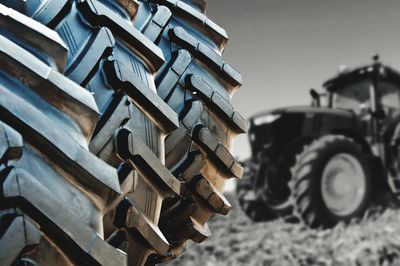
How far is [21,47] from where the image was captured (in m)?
0.81

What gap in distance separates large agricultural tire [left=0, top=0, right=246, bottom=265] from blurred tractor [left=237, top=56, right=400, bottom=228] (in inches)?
225

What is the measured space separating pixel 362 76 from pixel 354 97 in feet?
1.20

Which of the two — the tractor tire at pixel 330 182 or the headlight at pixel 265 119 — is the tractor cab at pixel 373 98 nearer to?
the tractor tire at pixel 330 182

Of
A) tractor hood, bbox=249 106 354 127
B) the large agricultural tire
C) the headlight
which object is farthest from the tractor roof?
the large agricultural tire

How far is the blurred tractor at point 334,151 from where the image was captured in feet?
23.2

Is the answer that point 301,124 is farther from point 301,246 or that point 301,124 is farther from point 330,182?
point 301,246

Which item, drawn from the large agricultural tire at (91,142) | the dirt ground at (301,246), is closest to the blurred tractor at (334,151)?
the dirt ground at (301,246)

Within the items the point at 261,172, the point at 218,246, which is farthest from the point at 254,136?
the point at 218,246

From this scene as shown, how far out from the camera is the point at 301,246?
6.01 metres

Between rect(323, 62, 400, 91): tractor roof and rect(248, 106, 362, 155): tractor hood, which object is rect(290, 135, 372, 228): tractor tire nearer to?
rect(248, 106, 362, 155): tractor hood

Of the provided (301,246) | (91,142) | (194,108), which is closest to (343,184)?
(301,246)

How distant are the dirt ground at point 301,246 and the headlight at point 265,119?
4.50ft

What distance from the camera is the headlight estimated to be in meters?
7.92

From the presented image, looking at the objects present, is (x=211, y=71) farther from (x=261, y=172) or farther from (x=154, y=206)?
(x=261, y=172)
